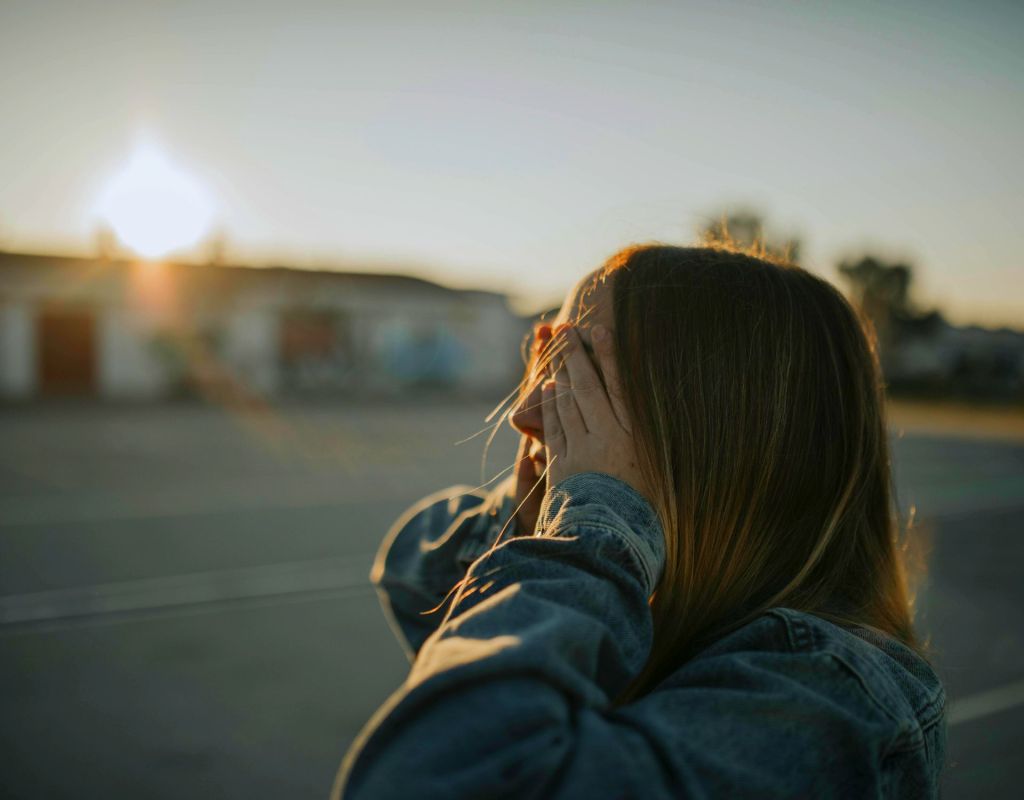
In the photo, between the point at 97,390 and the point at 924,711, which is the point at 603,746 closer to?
the point at 924,711

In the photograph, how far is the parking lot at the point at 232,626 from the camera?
360 cm

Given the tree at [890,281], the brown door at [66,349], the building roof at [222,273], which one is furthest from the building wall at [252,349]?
the tree at [890,281]

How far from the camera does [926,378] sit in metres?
46.3

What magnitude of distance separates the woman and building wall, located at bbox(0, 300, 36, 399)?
1265 inches

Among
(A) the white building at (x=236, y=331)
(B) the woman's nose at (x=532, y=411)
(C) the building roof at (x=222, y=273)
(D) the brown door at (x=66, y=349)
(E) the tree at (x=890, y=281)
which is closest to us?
(B) the woman's nose at (x=532, y=411)

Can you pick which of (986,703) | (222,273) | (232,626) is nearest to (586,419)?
(986,703)

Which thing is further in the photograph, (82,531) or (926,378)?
(926,378)

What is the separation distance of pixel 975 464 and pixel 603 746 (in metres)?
17.7

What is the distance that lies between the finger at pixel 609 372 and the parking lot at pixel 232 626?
Result: 772 millimetres

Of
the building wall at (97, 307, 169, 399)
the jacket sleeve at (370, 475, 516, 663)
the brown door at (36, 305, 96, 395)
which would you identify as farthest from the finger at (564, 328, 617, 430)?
the brown door at (36, 305, 96, 395)

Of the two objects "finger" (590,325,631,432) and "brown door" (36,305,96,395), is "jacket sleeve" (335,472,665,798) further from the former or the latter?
"brown door" (36,305,96,395)

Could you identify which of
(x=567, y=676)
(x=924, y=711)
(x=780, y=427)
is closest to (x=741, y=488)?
(x=780, y=427)

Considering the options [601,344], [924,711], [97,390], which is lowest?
[97,390]

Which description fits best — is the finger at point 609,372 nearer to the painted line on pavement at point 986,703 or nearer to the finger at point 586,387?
the finger at point 586,387
